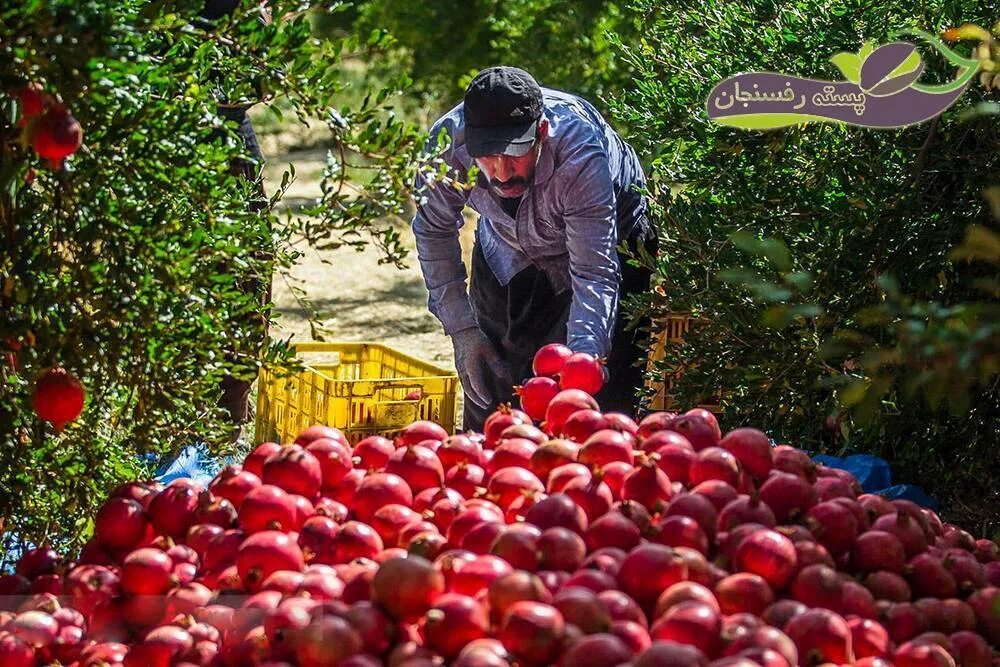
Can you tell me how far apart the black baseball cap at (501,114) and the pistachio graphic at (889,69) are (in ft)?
3.64

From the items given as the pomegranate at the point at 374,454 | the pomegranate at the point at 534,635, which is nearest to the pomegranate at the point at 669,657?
the pomegranate at the point at 534,635

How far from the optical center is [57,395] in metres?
2.01

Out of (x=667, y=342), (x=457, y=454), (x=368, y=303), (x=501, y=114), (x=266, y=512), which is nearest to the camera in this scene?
(x=266, y=512)

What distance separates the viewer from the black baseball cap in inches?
145

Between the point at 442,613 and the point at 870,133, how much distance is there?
7.13 ft

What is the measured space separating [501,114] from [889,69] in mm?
1199

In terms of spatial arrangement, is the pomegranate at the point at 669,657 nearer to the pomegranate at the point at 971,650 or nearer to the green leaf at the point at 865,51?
the pomegranate at the point at 971,650

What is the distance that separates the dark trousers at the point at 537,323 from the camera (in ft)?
13.8

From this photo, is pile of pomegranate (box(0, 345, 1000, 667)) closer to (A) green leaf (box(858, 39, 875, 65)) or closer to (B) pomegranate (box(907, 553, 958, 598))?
(B) pomegranate (box(907, 553, 958, 598))

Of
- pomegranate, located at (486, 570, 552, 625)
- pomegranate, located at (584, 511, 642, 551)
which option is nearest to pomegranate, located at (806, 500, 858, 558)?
pomegranate, located at (584, 511, 642, 551)

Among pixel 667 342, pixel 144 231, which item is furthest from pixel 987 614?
pixel 667 342

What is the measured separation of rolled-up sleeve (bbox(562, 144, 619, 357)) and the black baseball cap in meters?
0.22

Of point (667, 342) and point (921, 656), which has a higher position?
point (667, 342)

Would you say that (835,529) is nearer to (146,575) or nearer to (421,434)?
(421,434)
